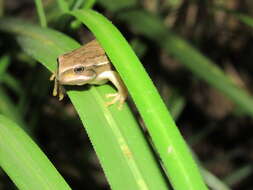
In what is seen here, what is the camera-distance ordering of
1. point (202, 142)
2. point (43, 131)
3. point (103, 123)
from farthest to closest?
point (202, 142) < point (43, 131) < point (103, 123)

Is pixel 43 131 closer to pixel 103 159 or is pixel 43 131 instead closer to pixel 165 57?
pixel 165 57

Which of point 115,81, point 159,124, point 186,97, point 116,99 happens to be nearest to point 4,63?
point 115,81

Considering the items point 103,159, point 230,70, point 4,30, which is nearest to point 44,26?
point 4,30

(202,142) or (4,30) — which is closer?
(4,30)

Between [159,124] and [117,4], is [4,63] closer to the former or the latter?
[117,4]

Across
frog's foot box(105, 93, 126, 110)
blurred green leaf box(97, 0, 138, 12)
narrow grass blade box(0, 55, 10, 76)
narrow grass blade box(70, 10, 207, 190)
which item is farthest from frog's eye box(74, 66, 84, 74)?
blurred green leaf box(97, 0, 138, 12)

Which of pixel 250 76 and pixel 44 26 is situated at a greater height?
pixel 44 26

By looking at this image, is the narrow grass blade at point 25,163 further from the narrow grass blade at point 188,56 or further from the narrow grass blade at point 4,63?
the narrow grass blade at point 188,56
